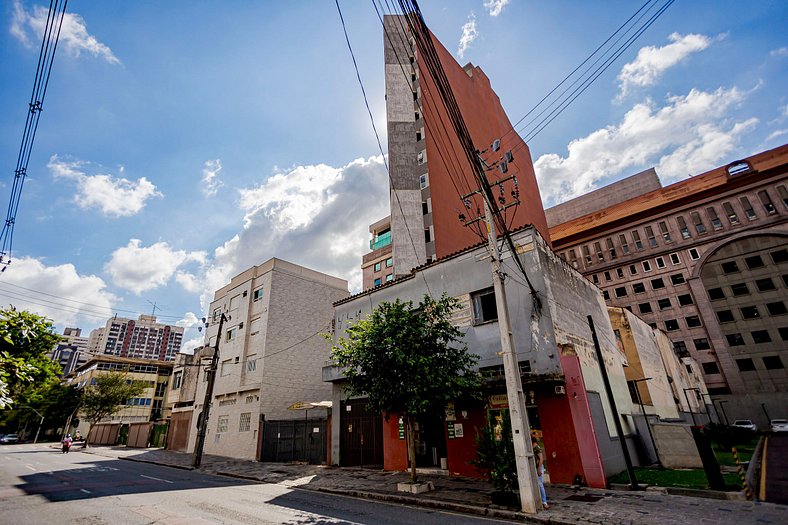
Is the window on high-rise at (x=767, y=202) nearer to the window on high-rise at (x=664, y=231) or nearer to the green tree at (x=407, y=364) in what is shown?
the window on high-rise at (x=664, y=231)

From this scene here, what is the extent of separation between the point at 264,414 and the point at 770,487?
26.6 metres

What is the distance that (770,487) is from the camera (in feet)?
37.4

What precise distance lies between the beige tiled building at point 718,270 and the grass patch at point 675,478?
40632mm

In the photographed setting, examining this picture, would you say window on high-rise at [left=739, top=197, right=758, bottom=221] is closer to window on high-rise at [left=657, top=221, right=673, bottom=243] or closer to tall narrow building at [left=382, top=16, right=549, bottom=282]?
window on high-rise at [left=657, top=221, right=673, bottom=243]

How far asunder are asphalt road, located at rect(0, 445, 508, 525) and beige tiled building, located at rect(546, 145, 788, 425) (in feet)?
166

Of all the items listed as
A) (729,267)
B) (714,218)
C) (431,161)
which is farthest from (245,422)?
(714,218)

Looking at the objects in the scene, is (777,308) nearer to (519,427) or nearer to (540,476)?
(540,476)

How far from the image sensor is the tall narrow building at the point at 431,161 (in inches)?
1348

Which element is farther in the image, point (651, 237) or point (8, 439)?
point (651, 237)

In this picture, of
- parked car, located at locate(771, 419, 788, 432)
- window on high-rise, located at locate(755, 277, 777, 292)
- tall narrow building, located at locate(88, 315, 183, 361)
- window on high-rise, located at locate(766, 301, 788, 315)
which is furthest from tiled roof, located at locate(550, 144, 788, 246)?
tall narrow building, located at locate(88, 315, 183, 361)

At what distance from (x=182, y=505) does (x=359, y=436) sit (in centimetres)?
1045

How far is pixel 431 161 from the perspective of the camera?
123ft

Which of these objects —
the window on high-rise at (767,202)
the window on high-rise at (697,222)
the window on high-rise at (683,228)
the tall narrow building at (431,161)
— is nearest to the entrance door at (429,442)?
the tall narrow building at (431,161)

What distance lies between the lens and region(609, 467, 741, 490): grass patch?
10961 millimetres
